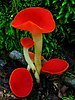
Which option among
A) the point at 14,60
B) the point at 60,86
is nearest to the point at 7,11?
the point at 14,60

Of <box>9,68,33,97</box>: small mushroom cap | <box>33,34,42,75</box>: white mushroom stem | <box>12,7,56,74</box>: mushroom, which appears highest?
<box>12,7,56,74</box>: mushroom

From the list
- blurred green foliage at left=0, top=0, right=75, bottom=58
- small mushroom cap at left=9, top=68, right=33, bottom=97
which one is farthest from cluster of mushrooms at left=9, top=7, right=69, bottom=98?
blurred green foliage at left=0, top=0, right=75, bottom=58

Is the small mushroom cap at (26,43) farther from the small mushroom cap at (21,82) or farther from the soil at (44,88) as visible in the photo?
the soil at (44,88)

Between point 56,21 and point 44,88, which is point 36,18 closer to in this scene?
point 56,21

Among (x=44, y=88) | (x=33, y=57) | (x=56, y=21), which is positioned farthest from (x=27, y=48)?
(x=56, y=21)

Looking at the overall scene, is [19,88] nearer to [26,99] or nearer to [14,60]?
[26,99]

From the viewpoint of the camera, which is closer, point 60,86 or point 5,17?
point 60,86

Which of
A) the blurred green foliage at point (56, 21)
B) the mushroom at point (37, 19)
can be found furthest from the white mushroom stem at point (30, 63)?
the blurred green foliage at point (56, 21)

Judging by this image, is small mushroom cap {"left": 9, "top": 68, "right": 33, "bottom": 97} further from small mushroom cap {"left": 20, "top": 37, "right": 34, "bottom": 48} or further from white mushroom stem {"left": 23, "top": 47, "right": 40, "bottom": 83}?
small mushroom cap {"left": 20, "top": 37, "right": 34, "bottom": 48}
